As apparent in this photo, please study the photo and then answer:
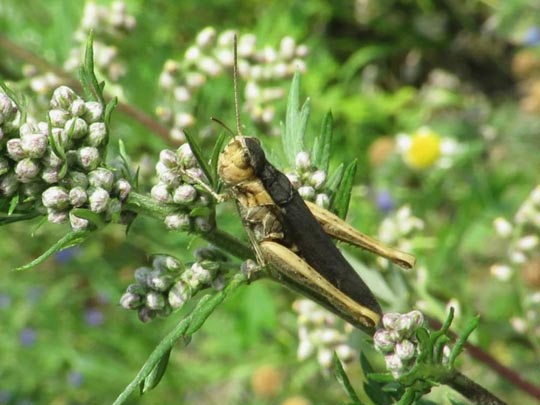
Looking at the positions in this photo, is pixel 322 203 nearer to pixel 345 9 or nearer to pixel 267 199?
pixel 267 199

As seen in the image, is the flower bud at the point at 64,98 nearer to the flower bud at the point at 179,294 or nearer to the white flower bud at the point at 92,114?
the white flower bud at the point at 92,114

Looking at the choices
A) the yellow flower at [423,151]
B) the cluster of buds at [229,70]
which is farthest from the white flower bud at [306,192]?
the yellow flower at [423,151]

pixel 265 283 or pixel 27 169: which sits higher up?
pixel 27 169

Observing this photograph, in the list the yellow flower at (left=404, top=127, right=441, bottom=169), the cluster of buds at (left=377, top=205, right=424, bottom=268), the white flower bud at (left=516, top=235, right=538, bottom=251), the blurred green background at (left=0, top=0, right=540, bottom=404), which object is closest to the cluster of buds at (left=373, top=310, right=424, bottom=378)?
the white flower bud at (left=516, top=235, right=538, bottom=251)

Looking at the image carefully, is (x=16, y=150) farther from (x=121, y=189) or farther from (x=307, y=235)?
(x=307, y=235)

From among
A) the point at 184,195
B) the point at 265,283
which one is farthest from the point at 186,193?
the point at 265,283
